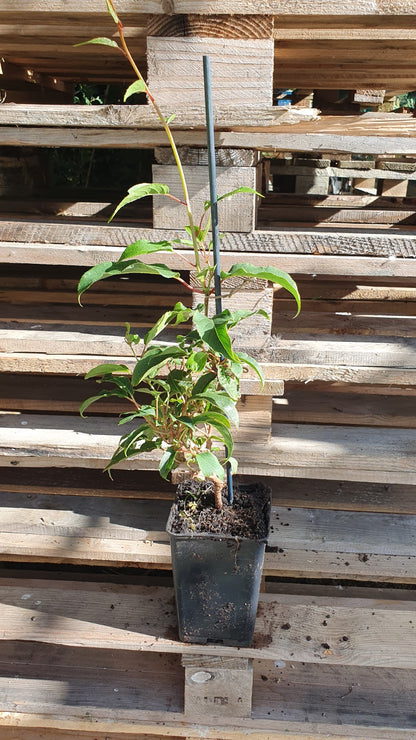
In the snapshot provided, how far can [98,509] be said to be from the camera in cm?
218

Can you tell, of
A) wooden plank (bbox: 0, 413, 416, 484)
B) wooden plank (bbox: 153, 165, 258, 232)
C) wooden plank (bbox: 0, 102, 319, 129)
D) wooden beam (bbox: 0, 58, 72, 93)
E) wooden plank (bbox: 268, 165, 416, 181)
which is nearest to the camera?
wooden plank (bbox: 0, 102, 319, 129)

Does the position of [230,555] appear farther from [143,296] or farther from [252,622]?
[143,296]

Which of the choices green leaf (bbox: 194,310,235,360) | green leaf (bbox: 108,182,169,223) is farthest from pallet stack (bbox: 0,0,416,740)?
green leaf (bbox: 194,310,235,360)

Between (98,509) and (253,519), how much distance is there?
2.24 feet

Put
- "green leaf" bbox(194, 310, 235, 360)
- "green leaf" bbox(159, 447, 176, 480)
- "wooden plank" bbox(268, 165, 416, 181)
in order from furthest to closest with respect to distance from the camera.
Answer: "wooden plank" bbox(268, 165, 416, 181) → "green leaf" bbox(159, 447, 176, 480) → "green leaf" bbox(194, 310, 235, 360)

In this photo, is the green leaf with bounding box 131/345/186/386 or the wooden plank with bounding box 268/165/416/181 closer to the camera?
the green leaf with bounding box 131/345/186/386

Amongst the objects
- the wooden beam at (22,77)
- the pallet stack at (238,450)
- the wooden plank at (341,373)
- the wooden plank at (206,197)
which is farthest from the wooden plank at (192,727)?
the wooden beam at (22,77)

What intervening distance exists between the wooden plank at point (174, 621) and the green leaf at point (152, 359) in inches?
36.3

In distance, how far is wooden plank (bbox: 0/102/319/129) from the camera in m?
1.59

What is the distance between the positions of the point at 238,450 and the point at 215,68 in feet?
3.48

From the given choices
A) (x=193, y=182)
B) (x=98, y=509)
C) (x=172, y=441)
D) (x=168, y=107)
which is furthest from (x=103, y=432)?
(x=168, y=107)

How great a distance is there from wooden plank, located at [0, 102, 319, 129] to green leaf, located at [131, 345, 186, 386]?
614 millimetres

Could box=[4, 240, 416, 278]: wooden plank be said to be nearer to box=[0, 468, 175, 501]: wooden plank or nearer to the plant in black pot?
the plant in black pot

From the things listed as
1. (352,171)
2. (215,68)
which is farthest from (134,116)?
(352,171)
